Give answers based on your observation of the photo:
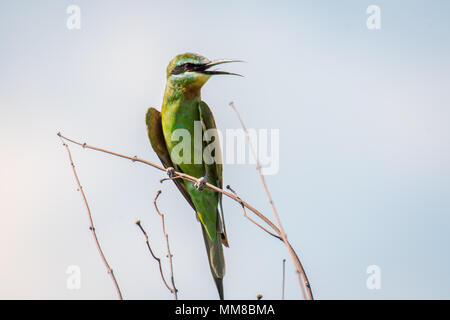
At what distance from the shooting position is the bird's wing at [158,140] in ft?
16.9

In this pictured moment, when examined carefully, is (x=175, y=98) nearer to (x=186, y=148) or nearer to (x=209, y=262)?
(x=186, y=148)

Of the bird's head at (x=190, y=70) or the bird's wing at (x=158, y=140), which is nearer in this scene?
the bird's head at (x=190, y=70)

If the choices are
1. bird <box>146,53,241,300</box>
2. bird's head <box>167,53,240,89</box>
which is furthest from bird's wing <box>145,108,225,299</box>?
bird's head <box>167,53,240,89</box>

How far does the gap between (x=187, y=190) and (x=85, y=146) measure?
2.16 metres

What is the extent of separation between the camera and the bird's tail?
4.27m

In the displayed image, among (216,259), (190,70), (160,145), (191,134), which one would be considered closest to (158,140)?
(160,145)

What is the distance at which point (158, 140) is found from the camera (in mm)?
5215

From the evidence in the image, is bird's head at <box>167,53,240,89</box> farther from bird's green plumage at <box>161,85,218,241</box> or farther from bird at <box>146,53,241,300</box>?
bird's green plumage at <box>161,85,218,241</box>

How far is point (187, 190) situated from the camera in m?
5.09

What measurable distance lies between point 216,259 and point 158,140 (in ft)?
4.30

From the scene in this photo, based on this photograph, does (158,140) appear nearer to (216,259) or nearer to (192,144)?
(192,144)

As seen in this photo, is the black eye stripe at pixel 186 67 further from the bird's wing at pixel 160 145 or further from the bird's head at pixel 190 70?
the bird's wing at pixel 160 145

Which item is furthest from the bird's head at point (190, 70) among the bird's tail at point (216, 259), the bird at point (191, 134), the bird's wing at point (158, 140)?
the bird's tail at point (216, 259)
